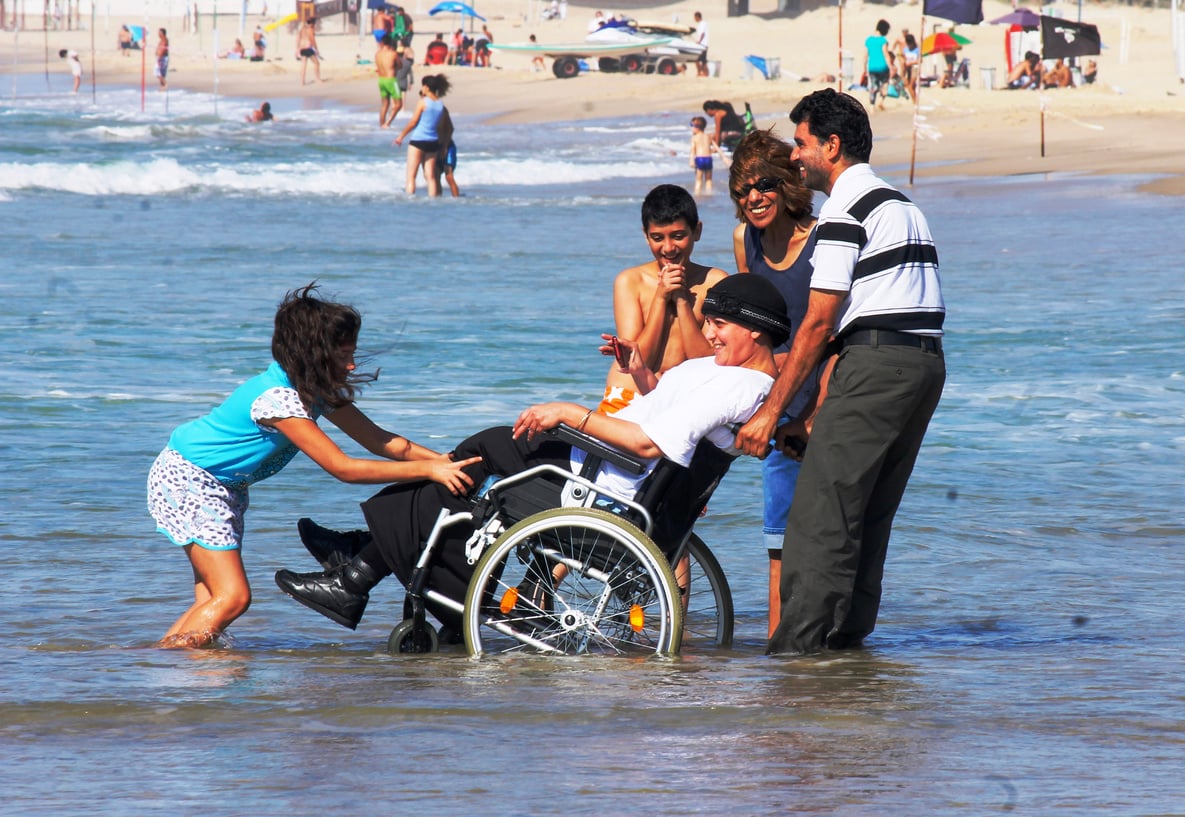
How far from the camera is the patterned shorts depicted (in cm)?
479

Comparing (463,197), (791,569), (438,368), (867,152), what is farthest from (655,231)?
(463,197)

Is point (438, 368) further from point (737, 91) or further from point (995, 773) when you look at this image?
point (737, 91)

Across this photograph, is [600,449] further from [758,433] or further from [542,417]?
[758,433]

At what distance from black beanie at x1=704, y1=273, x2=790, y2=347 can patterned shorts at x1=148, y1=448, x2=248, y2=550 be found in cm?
156

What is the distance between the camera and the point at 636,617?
456cm

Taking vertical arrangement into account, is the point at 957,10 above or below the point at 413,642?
above

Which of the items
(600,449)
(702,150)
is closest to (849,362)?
(600,449)

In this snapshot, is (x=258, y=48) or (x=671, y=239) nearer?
(x=671, y=239)

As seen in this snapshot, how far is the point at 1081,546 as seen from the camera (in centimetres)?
676

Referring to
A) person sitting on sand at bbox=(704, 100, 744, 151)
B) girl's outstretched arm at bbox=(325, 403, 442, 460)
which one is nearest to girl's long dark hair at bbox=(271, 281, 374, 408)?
girl's outstretched arm at bbox=(325, 403, 442, 460)

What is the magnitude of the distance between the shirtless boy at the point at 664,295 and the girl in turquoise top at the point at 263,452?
28.8 inches

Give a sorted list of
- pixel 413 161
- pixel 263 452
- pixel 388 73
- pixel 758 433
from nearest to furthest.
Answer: pixel 758 433, pixel 263 452, pixel 413 161, pixel 388 73

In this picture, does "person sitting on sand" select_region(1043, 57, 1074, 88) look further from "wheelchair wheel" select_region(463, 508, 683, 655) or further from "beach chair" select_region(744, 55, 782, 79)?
"wheelchair wheel" select_region(463, 508, 683, 655)

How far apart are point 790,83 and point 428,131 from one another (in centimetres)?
2412
